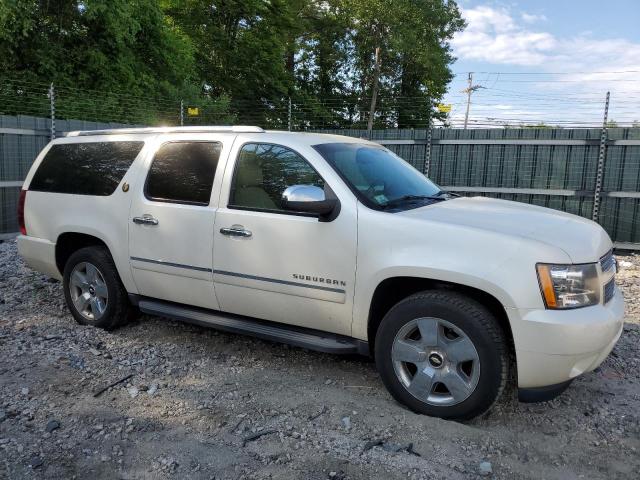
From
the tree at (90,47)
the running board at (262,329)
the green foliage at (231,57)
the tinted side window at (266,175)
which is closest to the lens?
the running board at (262,329)

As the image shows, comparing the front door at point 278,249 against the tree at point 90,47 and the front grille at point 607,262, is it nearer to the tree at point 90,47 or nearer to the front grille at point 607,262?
the front grille at point 607,262

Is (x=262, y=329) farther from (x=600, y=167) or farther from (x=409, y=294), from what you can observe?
(x=600, y=167)

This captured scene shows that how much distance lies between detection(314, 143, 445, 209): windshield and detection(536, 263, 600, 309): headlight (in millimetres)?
1074

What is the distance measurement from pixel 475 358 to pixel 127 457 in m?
1.99

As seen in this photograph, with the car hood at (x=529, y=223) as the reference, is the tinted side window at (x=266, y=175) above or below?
above

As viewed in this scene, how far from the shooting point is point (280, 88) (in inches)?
1114

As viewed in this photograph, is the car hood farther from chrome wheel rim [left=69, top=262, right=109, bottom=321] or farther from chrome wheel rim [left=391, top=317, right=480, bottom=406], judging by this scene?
chrome wheel rim [left=69, top=262, right=109, bottom=321]

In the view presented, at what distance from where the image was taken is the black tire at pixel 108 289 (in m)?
4.76

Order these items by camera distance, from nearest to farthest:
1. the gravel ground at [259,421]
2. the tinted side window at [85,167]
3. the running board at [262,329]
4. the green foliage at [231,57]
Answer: the gravel ground at [259,421]
the running board at [262,329]
the tinted side window at [85,167]
the green foliage at [231,57]

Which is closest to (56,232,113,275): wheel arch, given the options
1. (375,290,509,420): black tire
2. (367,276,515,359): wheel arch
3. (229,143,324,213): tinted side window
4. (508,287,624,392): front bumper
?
(229,143,324,213): tinted side window

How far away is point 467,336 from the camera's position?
318 centimetres

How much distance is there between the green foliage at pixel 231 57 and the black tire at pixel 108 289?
32.1 feet

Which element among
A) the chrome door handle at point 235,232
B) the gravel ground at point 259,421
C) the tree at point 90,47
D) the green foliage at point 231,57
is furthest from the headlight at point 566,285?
the tree at point 90,47

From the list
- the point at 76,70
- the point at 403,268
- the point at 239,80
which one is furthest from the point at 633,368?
the point at 239,80
